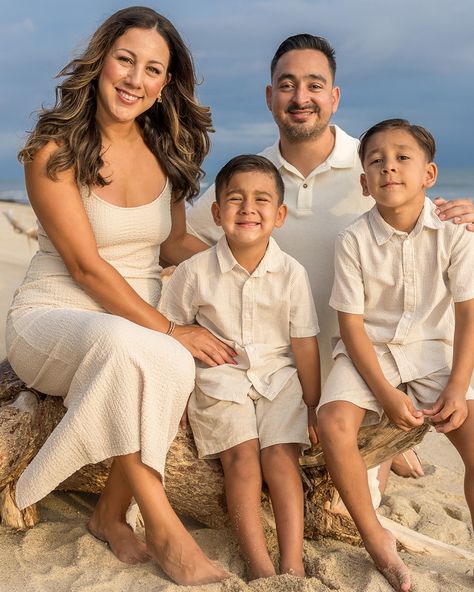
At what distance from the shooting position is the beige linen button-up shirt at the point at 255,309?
3.30m

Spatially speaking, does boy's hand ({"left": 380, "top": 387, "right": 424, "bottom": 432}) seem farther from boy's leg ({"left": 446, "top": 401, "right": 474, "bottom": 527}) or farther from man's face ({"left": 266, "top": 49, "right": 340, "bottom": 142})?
man's face ({"left": 266, "top": 49, "right": 340, "bottom": 142})

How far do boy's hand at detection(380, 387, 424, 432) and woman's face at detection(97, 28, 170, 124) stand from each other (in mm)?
1667

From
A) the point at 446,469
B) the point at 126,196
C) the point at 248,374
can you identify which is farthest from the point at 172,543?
the point at 446,469

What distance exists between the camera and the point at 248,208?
130 inches

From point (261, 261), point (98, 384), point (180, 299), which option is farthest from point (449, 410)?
point (98, 384)

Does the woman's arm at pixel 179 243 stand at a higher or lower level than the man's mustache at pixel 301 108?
lower

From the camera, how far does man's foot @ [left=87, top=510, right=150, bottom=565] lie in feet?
10.2

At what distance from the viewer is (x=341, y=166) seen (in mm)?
3994

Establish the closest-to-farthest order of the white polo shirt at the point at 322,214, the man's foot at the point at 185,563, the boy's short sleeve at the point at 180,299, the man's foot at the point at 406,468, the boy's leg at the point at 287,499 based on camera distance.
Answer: the man's foot at the point at 185,563 < the boy's leg at the point at 287,499 < the boy's short sleeve at the point at 180,299 < the white polo shirt at the point at 322,214 < the man's foot at the point at 406,468

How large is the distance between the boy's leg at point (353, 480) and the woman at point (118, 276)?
54cm

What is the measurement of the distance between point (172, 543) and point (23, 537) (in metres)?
0.77

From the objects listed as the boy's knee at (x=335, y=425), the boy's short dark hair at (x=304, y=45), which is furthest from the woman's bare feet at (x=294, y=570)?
the boy's short dark hair at (x=304, y=45)

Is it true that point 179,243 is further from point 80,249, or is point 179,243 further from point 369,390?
point 369,390

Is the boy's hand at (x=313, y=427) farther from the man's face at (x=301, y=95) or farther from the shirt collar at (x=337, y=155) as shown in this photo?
the man's face at (x=301, y=95)
